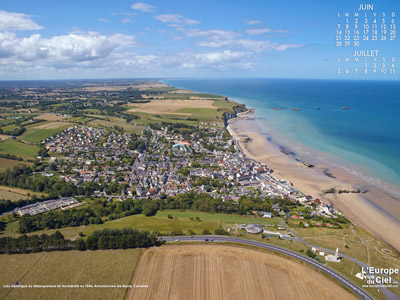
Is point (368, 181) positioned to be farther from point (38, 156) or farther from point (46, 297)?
point (38, 156)

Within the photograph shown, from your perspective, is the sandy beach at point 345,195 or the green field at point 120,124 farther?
the green field at point 120,124

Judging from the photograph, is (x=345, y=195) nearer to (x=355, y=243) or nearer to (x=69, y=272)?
(x=355, y=243)

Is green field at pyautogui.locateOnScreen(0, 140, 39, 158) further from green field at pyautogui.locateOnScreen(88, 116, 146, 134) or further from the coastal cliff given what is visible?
the coastal cliff

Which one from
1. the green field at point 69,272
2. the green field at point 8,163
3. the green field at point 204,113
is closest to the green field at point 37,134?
the green field at point 8,163

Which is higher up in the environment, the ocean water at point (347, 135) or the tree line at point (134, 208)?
the ocean water at point (347, 135)

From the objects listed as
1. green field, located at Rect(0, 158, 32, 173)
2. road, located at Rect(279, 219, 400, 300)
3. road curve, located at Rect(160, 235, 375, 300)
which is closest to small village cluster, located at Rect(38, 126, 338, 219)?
road, located at Rect(279, 219, 400, 300)

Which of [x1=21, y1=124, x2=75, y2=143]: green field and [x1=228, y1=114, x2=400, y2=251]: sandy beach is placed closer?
[x1=228, y1=114, x2=400, y2=251]: sandy beach

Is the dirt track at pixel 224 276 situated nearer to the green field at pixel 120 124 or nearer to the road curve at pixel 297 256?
the road curve at pixel 297 256

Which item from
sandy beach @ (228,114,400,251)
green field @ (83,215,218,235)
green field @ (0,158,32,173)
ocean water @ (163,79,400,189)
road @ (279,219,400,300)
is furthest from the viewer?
ocean water @ (163,79,400,189)
